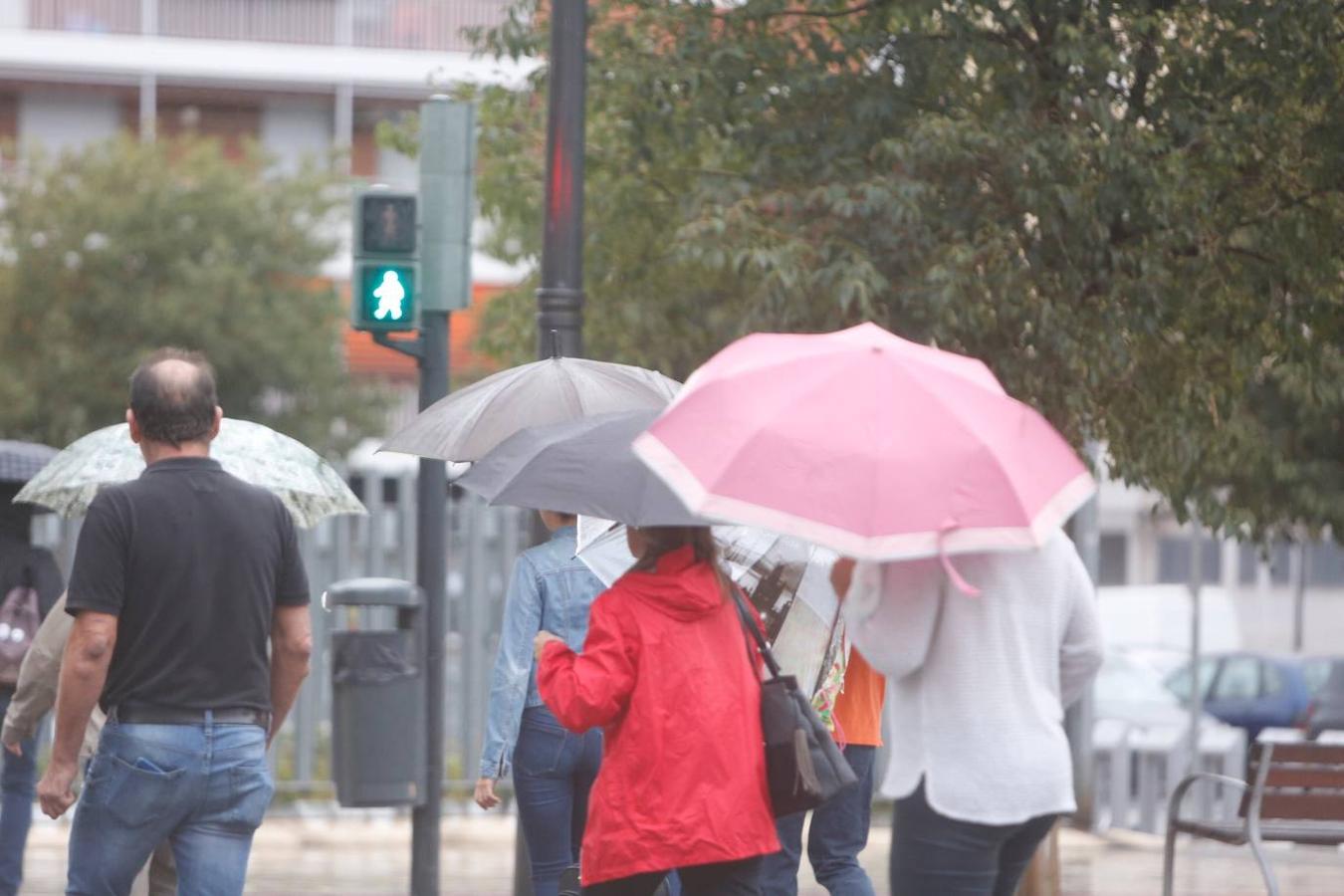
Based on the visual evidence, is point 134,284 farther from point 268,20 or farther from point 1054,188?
point 1054,188

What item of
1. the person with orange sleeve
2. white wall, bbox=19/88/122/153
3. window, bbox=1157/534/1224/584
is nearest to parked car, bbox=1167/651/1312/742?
the person with orange sleeve

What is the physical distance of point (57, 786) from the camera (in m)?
4.71

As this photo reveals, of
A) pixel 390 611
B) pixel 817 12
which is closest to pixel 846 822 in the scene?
pixel 817 12

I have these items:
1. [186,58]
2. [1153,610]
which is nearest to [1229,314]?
[1153,610]

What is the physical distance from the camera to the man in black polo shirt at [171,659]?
181 inches

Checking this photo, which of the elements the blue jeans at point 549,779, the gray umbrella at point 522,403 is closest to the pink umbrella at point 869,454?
the blue jeans at point 549,779

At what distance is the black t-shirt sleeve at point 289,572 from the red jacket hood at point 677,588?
0.77 metres

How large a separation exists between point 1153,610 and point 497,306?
13.2 metres

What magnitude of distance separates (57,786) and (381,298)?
4.40 m

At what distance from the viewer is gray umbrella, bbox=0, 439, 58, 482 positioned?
7.79 metres

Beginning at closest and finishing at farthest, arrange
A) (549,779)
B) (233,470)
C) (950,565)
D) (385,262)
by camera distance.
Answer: (950,565)
(549,779)
(233,470)
(385,262)

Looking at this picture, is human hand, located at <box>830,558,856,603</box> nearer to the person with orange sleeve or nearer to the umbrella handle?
the umbrella handle

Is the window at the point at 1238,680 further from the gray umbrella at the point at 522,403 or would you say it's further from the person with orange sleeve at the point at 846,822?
the person with orange sleeve at the point at 846,822

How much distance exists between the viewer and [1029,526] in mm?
4008
